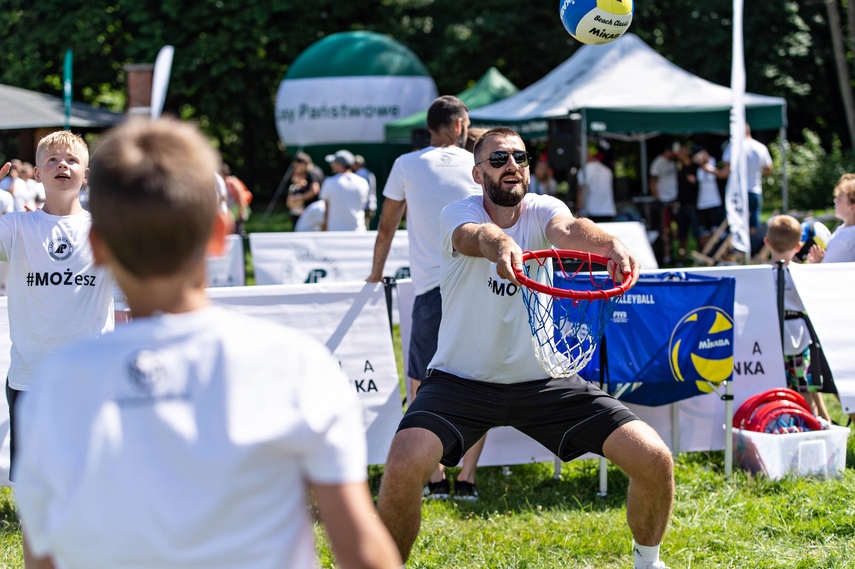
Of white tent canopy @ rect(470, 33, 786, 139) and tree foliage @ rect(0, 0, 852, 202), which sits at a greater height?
tree foliage @ rect(0, 0, 852, 202)

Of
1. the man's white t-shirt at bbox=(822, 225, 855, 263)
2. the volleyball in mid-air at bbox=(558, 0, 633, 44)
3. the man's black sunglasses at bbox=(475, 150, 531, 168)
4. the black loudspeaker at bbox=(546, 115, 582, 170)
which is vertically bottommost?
the man's white t-shirt at bbox=(822, 225, 855, 263)

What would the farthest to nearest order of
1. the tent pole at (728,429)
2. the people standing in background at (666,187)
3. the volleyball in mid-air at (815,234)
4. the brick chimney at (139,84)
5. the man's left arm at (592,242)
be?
1. the brick chimney at (139,84)
2. the people standing in background at (666,187)
3. the volleyball in mid-air at (815,234)
4. the tent pole at (728,429)
5. the man's left arm at (592,242)

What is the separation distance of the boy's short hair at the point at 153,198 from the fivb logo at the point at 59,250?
2.79 metres

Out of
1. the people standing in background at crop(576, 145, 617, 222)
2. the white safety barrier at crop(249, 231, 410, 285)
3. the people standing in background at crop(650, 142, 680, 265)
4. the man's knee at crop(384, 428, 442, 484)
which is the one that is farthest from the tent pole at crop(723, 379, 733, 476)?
the people standing in background at crop(650, 142, 680, 265)

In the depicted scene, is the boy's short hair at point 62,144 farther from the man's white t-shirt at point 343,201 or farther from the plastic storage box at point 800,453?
the man's white t-shirt at point 343,201

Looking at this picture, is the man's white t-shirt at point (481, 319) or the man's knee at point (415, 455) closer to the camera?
the man's knee at point (415, 455)

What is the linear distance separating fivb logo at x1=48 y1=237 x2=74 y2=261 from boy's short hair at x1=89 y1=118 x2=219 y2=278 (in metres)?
2.79

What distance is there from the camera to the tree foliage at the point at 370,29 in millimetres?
26938

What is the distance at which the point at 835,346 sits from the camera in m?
6.38

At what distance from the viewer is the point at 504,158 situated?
176 inches

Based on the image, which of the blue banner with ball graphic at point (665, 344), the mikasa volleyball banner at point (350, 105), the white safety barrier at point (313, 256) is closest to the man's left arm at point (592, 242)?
the blue banner with ball graphic at point (665, 344)

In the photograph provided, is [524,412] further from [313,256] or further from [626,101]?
[626,101]

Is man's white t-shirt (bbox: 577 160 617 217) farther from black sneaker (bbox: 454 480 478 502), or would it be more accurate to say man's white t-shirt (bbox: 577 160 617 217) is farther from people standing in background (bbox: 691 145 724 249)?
black sneaker (bbox: 454 480 478 502)

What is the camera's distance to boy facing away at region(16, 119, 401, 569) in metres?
1.73
